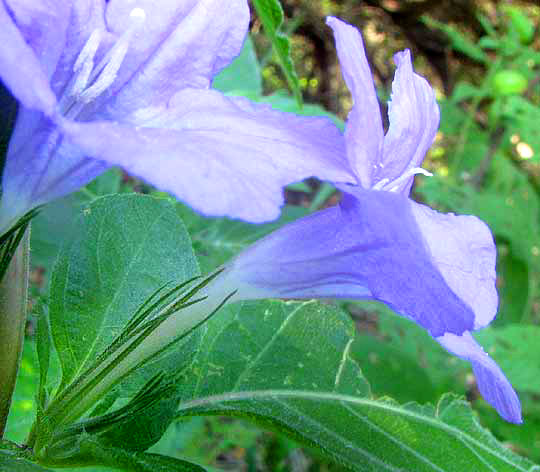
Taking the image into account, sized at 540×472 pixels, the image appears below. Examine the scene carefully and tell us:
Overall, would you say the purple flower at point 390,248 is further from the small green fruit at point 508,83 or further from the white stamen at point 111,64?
the small green fruit at point 508,83

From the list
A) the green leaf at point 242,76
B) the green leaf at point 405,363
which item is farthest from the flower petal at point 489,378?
the green leaf at point 405,363

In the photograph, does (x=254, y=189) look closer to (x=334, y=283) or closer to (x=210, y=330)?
(x=334, y=283)

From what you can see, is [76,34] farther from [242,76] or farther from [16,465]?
[242,76]

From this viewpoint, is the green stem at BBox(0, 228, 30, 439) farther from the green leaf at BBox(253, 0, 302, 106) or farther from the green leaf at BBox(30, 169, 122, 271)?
the green leaf at BBox(30, 169, 122, 271)

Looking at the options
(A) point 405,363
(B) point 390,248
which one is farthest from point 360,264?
(A) point 405,363

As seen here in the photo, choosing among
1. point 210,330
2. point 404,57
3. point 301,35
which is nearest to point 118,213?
point 210,330
